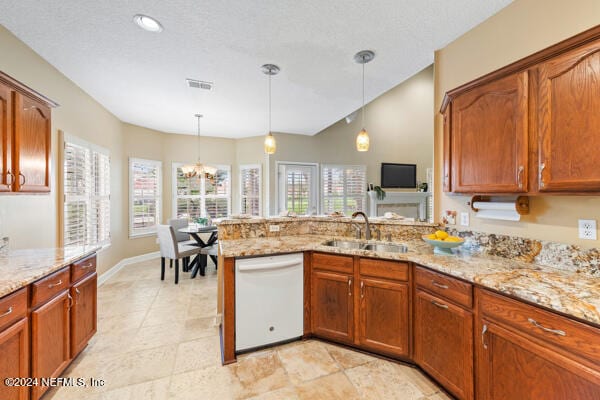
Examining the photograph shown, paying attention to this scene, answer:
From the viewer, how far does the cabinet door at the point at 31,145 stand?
5.82 ft

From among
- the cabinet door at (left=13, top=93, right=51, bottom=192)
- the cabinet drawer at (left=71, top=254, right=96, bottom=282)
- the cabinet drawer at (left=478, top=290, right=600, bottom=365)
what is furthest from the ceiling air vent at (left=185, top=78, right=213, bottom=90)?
the cabinet drawer at (left=478, top=290, right=600, bottom=365)

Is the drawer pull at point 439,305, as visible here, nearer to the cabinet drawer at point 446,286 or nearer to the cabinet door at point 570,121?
the cabinet drawer at point 446,286

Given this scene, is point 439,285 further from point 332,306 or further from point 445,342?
point 332,306

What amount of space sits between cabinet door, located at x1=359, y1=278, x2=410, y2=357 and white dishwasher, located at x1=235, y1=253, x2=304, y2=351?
1.87 feet

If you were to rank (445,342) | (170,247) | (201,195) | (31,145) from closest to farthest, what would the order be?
(445,342), (31,145), (170,247), (201,195)

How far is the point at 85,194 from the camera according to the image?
3.46 metres

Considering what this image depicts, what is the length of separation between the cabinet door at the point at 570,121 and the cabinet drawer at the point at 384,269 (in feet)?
3.27

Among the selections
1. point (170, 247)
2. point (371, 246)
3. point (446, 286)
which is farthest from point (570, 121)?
point (170, 247)

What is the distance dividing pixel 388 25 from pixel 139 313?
3.90 m

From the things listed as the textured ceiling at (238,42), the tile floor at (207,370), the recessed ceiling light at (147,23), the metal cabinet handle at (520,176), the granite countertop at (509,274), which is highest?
the textured ceiling at (238,42)

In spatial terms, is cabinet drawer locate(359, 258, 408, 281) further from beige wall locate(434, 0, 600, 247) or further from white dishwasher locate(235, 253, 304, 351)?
beige wall locate(434, 0, 600, 247)

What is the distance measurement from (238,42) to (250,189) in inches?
159

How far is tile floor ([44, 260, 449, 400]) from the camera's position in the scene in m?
1.73

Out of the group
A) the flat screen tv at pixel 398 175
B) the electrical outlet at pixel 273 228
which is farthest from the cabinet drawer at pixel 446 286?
the flat screen tv at pixel 398 175
